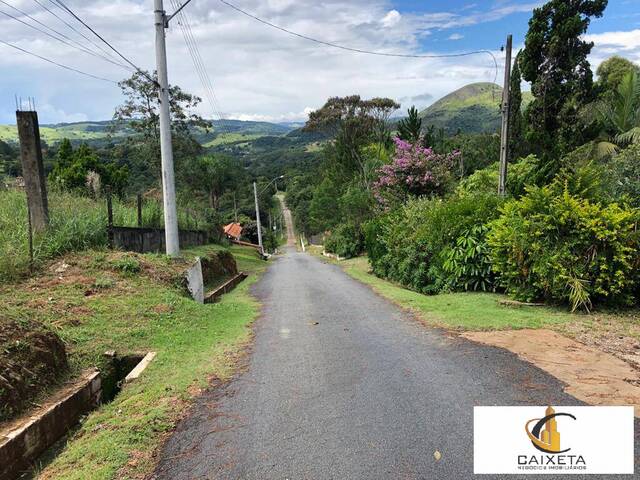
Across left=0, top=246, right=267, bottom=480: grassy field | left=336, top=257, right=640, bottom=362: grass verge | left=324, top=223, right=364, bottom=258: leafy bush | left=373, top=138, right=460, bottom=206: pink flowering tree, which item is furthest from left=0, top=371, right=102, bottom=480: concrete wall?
left=324, top=223, right=364, bottom=258: leafy bush

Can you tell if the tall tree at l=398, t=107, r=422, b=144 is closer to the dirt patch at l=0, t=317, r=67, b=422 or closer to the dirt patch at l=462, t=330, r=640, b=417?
the dirt patch at l=462, t=330, r=640, b=417

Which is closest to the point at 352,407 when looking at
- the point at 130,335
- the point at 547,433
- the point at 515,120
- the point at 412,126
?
the point at 547,433

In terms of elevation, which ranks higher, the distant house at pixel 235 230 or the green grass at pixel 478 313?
the green grass at pixel 478 313

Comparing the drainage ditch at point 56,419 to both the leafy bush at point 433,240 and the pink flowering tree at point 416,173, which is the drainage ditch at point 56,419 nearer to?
the leafy bush at point 433,240

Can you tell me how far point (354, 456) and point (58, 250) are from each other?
8.68m

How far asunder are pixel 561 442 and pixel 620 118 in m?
21.1

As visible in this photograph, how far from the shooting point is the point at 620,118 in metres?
20.2

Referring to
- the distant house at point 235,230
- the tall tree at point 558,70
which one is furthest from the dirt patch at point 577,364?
the distant house at point 235,230

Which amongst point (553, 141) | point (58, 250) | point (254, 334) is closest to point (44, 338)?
point (254, 334)

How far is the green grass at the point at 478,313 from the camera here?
7828mm

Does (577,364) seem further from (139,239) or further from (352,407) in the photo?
(139,239)

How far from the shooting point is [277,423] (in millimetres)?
4270

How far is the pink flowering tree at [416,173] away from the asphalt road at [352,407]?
15.6m

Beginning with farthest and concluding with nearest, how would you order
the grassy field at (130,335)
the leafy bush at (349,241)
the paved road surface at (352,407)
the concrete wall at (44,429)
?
the leafy bush at (349,241) < the grassy field at (130,335) < the concrete wall at (44,429) < the paved road surface at (352,407)
